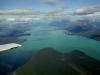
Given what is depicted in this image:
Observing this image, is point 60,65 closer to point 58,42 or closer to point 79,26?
point 58,42

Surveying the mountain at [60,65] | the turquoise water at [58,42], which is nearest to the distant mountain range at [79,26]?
the turquoise water at [58,42]

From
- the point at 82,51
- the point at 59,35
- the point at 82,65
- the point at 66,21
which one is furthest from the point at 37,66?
A: the point at 66,21

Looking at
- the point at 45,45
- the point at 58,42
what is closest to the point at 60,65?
the point at 45,45

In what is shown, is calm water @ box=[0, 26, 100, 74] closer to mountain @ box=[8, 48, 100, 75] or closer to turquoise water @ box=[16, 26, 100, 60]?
turquoise water @ box=[16, 26, 100, 60]

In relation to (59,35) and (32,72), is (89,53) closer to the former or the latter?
(32,72)

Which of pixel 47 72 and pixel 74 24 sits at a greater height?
pixel 74 24

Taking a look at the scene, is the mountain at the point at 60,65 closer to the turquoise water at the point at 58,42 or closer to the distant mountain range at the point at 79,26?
the turquoise water at the point at 58,42

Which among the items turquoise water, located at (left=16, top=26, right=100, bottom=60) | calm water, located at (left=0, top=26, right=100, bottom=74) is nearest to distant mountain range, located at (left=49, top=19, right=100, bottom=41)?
calm water, located at (left=0, top=26, right=100, bottom=74)
